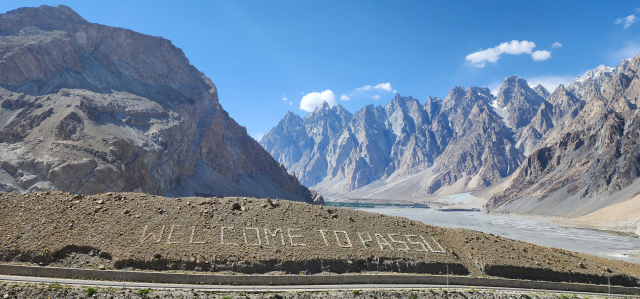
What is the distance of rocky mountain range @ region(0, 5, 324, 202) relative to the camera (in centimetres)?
8888

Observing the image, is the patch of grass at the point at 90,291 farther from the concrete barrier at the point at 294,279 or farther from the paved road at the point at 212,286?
the concrete barrier at the point at 294,279

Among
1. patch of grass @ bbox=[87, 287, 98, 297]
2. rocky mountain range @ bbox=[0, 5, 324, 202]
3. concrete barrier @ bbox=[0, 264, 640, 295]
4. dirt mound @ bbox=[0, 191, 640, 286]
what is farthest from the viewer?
rocky mountain range @ bbox=[0, 5, 324, 202]

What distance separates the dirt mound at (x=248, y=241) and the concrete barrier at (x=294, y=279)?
1270 mm

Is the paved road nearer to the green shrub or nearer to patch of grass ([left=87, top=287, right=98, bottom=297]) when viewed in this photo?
the green shrub

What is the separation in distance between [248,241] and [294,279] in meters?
5.62

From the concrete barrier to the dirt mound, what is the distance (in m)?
1.27

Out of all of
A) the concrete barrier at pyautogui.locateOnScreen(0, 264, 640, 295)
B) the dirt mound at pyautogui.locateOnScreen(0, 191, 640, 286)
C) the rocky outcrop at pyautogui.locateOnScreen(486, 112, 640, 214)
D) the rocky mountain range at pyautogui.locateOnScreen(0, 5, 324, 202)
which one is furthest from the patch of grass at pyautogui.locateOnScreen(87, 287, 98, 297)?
the rocky outcrop at pyautogui.locateOnScreen(486, 112, 640, 214)

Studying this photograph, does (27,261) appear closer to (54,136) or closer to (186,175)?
(54,136)

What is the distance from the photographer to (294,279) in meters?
29.5

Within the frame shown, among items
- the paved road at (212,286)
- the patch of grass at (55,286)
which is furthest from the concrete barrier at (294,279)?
the patch of grass at (55,286)

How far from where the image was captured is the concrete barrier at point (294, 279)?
87.7 ft

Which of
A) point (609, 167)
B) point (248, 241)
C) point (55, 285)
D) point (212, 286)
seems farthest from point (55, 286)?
point (609, 167)

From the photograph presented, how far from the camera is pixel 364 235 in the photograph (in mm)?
36875

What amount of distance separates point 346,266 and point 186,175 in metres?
110
